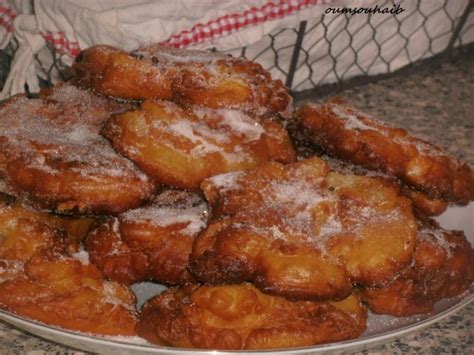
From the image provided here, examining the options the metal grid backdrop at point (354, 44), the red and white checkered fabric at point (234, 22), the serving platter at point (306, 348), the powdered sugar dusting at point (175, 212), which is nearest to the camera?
the serving platter at point (306, 348)

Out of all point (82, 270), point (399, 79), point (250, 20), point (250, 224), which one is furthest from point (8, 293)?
point (399, 79)

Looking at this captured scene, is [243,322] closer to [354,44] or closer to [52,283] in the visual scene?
[52,283]

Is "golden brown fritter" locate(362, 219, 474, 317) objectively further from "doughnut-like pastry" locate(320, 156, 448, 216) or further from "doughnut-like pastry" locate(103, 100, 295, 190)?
"doughnut-like pastry" locate(103, 100, 295, 190)

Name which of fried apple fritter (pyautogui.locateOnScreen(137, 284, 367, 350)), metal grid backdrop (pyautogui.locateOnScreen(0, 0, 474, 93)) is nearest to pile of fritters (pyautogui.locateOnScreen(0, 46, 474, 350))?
fried apple fritter (pyautogui.locateOnScreen(137, 284, 367, 350))

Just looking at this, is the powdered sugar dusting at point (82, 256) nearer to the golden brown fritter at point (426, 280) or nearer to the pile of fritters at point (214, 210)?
the pile of fritters at point (214, 210)

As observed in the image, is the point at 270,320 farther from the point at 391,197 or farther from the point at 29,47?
the point at 29,47

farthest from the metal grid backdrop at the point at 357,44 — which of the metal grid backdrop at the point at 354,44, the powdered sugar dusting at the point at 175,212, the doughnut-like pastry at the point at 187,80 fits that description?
the powdered sugar dusting at the point at 175,212

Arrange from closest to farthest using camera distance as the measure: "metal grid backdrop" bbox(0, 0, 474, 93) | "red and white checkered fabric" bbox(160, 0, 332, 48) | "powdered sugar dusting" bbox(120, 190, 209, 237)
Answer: "powdered sugar dusting" bbox(120, 190, 209, 237) < "red and white checkered fabric" bbox(160, 0, 332, 48) < "metal grid backdrop" bbox(0, 0, 474, 93)
